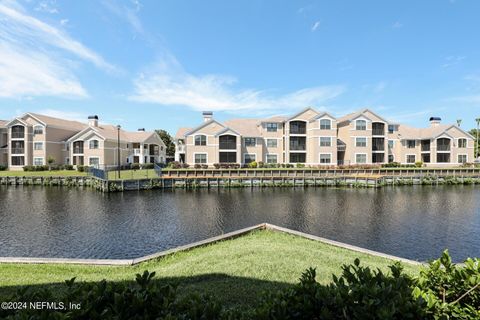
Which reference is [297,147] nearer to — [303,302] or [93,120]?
[93,120]

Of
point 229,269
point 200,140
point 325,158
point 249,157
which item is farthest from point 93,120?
point 229,269

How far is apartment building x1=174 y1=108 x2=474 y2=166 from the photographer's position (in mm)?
50094

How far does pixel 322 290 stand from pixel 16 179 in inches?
2132

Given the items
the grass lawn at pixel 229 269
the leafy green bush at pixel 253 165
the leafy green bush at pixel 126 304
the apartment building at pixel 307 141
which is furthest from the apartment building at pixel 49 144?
the leafy green bush at pixel 126 304

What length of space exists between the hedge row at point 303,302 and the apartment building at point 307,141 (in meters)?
46.9

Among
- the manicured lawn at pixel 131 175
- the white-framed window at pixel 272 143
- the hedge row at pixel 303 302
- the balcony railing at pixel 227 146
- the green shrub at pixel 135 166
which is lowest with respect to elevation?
the manicured lawn at pixel 131 175

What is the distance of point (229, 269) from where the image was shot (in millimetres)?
7980

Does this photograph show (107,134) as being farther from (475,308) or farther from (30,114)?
(475,308)

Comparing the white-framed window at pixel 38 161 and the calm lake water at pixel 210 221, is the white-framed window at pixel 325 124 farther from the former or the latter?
the white-framed window at pixel 38 161

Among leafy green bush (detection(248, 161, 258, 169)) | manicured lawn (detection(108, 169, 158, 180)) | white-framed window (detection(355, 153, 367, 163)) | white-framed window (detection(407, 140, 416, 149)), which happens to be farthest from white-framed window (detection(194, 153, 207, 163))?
white-framed window (detection(407, 140, 416, 149))

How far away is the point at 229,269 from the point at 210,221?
40.5 feet

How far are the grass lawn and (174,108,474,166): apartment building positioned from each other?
40.3 meters

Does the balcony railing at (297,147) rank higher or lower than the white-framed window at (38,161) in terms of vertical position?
higher

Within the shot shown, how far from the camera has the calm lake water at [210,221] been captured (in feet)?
47.4
